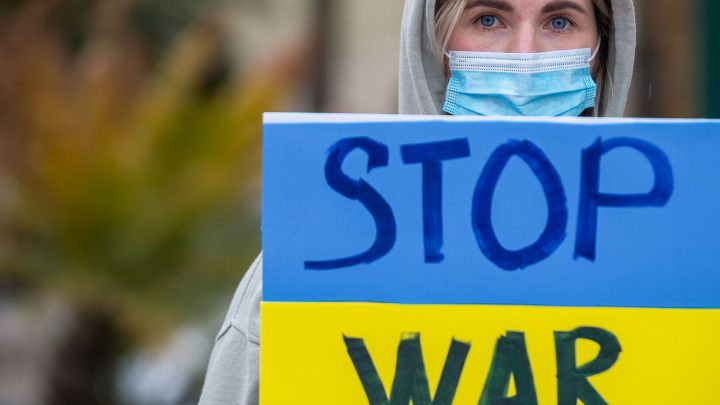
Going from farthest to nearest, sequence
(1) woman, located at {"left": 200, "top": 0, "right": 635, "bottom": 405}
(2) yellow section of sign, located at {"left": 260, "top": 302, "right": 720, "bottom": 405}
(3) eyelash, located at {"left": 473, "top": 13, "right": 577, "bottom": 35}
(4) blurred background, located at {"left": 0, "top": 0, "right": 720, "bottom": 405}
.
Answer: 1. (4) blurred background, located at {"left": 0, "top": 0, "right": 720, "bottom": 405}
2. (3) eyelash, located at {"left": 473, "top": 13, "right": 577, "bottom": 35}
3. (1) woman, located at {"left": 200, "top": 0, "right": 635, "bottom": 405}
4. (2) yellow section of sign, located at {"left": 260, "top": 302, "right": 720, "bottom": 405}

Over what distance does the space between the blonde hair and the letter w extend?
0.65 metres

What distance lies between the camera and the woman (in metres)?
2.13

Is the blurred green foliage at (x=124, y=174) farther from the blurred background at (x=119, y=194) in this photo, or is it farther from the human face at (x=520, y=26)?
the human face at (x=520, y=26)

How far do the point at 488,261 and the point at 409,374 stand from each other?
0.20 meters

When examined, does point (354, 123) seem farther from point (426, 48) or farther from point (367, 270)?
point (426, 48)

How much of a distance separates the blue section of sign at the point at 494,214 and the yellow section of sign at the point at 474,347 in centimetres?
2

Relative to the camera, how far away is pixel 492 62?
2203 millimetres

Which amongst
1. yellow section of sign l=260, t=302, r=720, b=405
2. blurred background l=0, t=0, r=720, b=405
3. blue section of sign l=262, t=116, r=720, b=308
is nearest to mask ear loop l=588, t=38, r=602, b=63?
blue section of sign l=262, t=116, r=720, b=308

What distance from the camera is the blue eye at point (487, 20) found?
224cm

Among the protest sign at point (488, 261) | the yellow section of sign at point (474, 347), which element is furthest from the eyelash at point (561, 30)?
the yellow section of sign at point (474, 347)

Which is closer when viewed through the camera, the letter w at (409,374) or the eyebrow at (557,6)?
the letter w at (409,374)

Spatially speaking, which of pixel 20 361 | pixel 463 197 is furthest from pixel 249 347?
pixel 20 361

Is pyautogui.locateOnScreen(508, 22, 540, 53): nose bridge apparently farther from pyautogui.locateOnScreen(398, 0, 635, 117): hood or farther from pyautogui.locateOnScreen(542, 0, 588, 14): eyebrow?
pyautogui.locateOnScreen(398, 0, 635, 117): hood

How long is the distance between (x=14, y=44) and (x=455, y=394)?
4.48 m
